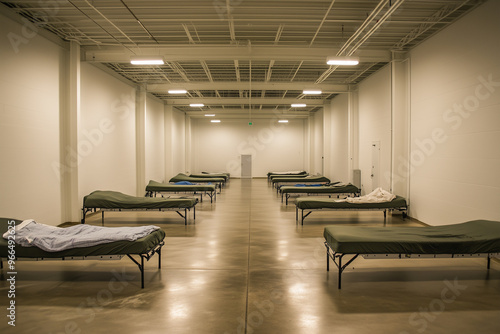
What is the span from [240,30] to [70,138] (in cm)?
431

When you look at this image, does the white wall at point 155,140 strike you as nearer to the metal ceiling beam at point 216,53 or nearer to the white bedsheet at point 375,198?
the metal ceiling beam at point 216,53

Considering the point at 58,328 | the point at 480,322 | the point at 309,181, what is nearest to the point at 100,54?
the point at 58,328

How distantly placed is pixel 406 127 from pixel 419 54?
5.61 feet

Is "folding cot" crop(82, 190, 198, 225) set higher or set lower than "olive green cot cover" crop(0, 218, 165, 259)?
higher

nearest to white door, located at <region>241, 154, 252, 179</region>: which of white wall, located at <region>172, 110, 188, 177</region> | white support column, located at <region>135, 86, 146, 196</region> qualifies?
white wall, located at <region>172, 110, 188, 177</region>

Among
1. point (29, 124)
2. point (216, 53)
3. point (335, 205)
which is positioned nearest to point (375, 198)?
point (335, 205)

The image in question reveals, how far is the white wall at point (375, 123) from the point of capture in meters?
9.70

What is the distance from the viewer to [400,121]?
8.78 metres

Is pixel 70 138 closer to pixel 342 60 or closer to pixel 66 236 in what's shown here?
pixel 66 236

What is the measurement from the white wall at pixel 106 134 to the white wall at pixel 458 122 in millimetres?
7772

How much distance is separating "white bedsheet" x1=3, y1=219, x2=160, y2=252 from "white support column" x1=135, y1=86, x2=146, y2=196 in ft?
24.0

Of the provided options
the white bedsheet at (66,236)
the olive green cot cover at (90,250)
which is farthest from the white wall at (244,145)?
the olive green cot cover at (90,250)

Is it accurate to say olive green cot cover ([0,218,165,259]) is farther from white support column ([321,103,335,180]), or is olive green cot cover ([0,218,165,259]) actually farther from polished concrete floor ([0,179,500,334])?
white support column ([321,103,335,180])

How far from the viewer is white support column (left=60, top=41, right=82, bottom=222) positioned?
7609 millimetres
